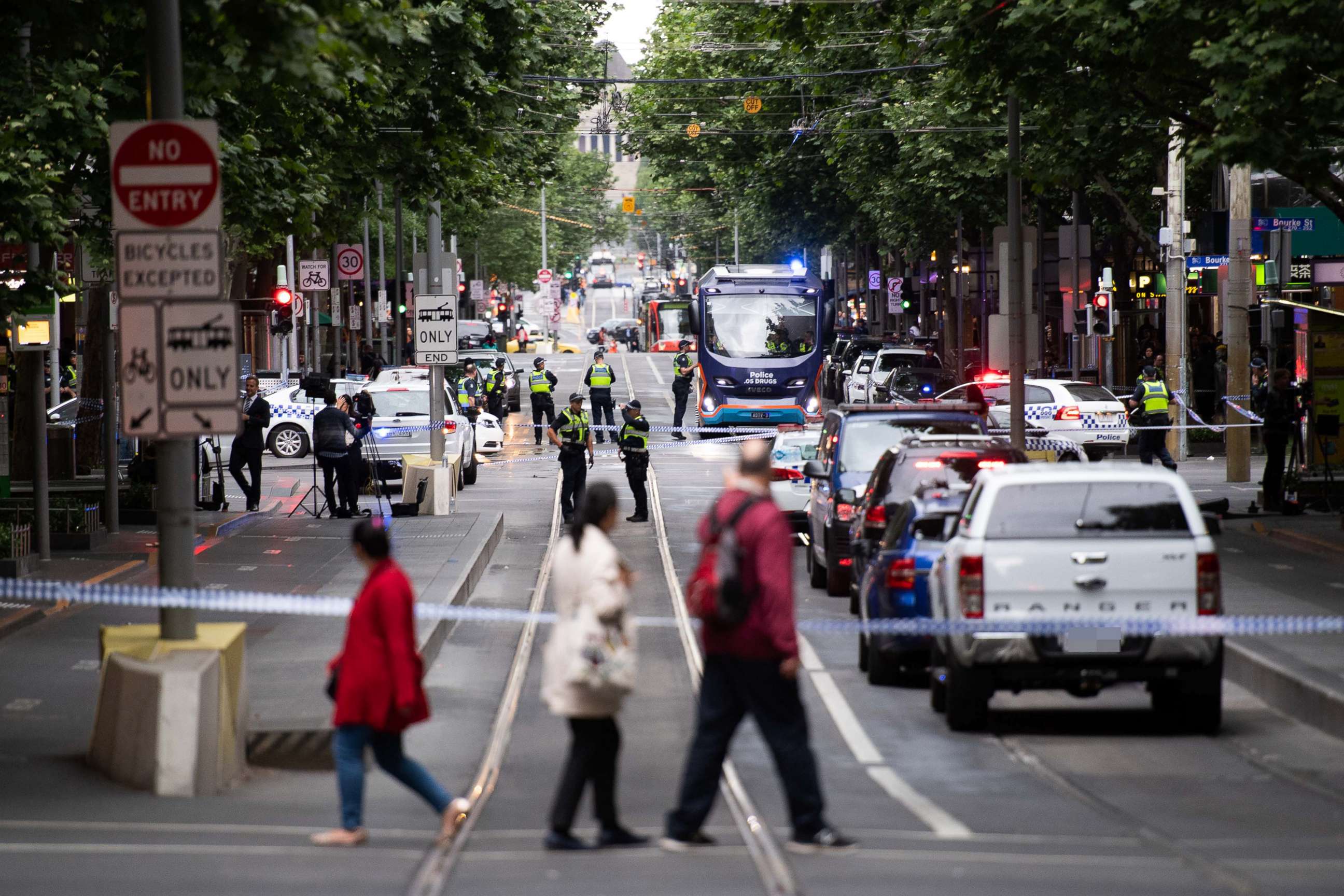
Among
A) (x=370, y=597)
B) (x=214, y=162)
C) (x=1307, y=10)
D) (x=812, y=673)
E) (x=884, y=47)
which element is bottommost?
(x=812, y=673)

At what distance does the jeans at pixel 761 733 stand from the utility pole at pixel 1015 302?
18.3 metres

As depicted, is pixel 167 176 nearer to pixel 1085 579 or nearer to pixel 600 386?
pixel 1085 579

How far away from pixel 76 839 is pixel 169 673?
1172 mm

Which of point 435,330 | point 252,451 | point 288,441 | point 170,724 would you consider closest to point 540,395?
point 288,441

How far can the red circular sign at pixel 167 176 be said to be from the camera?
33.0 ft

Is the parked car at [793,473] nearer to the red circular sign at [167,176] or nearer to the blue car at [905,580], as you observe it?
the blue car at [905,580]

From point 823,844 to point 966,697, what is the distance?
3.61m

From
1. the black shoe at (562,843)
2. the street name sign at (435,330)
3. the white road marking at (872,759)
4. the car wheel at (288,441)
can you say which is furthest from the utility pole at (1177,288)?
the black shoe at (562,843)

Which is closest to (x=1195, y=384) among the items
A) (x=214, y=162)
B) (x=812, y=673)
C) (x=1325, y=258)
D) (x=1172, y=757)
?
(x=1325, y=258)

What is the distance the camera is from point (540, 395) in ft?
136

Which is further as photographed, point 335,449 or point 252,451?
point 252,451

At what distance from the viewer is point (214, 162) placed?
10.1 metres

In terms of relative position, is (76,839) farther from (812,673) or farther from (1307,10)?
(1307,10)

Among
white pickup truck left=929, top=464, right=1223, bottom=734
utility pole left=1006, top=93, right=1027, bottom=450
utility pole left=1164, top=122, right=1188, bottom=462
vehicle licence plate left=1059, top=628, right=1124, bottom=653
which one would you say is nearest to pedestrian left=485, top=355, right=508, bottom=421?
utility pole left=1164, top=122, right=1188, bottom=462
